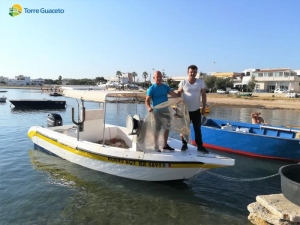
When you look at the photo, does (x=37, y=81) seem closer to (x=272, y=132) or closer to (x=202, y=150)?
(x=272, y=132)

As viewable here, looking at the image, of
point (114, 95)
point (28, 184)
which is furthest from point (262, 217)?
point (28, 184)

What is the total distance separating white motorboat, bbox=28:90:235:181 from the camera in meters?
7.26

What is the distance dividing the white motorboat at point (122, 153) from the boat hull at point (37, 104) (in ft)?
91.0

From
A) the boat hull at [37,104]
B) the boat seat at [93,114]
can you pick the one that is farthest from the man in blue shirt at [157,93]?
the boat hull at [37,104]

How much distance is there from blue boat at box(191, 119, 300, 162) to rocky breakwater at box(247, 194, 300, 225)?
20.3 ft

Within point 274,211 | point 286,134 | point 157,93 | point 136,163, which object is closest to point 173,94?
point 157,93

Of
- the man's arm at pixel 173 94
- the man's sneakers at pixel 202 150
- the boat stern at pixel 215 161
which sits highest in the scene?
the man's arm at pixel 173 94

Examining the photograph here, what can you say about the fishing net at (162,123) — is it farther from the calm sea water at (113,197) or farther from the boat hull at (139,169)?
the calm sea water at (113,197)

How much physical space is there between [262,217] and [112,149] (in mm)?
4483

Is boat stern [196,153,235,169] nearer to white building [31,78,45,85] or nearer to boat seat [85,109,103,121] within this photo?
boat seat [85,109,103,121]

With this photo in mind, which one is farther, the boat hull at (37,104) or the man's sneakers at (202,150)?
the boat hull at (37,104)

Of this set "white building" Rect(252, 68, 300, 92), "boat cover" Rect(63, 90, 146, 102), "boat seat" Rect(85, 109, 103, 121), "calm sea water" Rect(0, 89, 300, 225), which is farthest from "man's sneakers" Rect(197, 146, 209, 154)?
"white building" Rect(252, 68, 300, 92)

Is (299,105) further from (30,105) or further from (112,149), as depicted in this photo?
(112,149)

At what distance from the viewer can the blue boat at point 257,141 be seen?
1122cm
